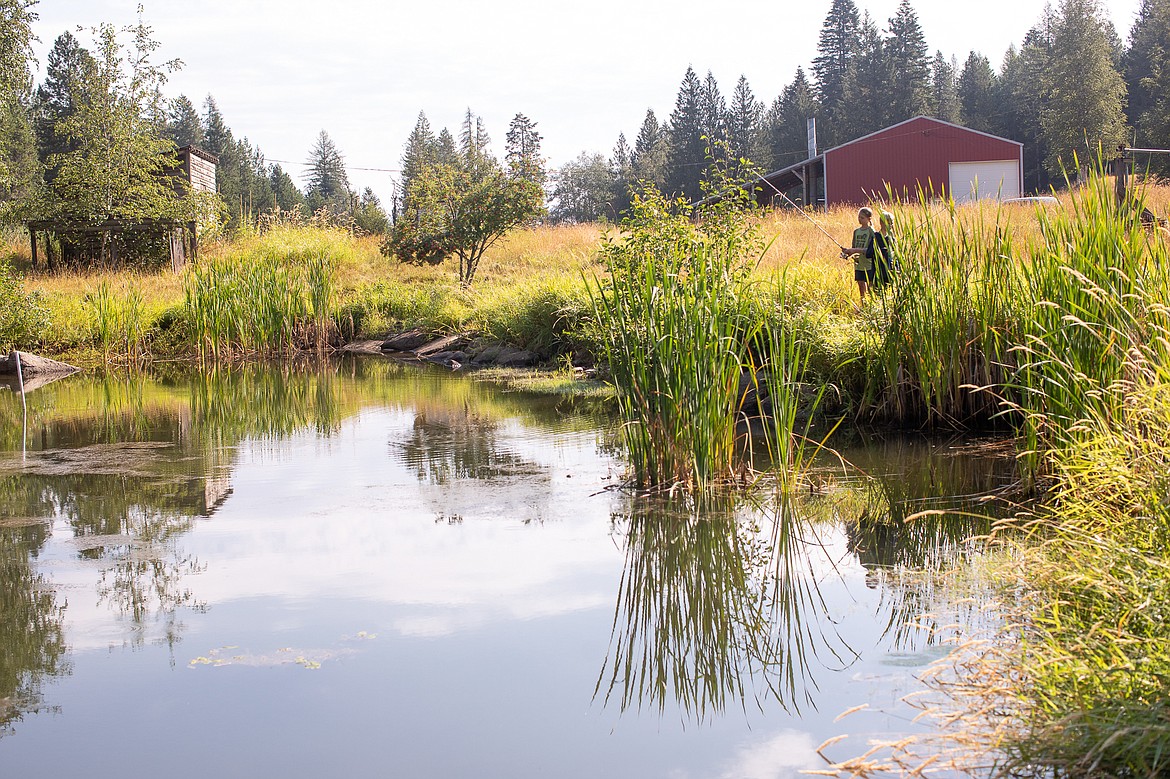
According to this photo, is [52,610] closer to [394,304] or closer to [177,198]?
[394,304]

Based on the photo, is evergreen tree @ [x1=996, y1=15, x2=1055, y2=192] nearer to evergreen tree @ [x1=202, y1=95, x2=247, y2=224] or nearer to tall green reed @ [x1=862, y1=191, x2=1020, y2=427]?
evergreen tree @ [x1=202, y1=95, x2=247, y2=224]

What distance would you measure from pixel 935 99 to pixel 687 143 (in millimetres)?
16029

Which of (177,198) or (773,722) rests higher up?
(177,198)

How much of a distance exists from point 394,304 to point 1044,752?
18560 millimetres

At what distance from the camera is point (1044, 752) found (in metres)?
2.58

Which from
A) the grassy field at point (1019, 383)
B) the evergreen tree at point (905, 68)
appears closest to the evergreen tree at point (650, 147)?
the evergreen tree at point (905, 68)

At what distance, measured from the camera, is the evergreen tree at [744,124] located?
7044cm

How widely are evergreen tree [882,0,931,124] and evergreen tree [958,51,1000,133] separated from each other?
384 centimetres

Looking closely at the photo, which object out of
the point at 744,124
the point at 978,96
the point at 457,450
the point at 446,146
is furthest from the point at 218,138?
the point at 457,450

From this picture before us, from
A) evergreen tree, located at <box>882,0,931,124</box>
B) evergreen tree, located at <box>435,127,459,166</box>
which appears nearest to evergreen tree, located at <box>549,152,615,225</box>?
evergreen tree, located at <box>435,127,459,166</box>

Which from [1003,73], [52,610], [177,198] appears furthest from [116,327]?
[1003,73]

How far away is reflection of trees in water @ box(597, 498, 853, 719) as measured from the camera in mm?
3709

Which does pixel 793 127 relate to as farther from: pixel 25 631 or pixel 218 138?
pixel 25 631

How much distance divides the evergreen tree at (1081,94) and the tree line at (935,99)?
61 mm
